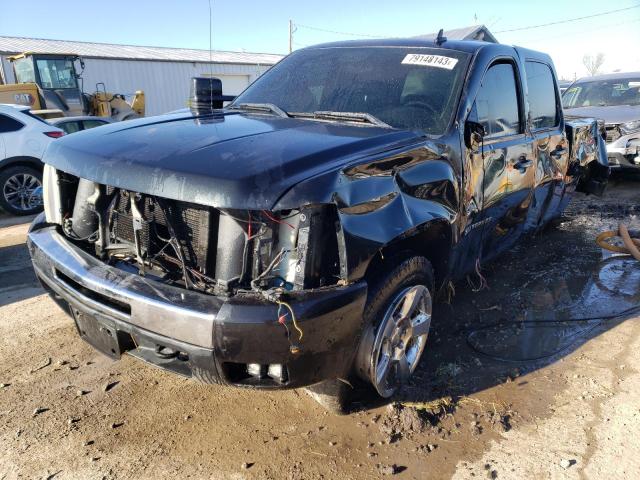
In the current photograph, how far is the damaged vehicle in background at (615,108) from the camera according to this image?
827 centimetres

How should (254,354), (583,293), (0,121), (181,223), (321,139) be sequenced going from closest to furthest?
(254,354) < (181,223) < (321,139) < (583,293) < (0,121)

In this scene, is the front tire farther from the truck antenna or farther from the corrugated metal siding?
the corrugated metal siding

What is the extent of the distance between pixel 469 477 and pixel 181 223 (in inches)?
69.9

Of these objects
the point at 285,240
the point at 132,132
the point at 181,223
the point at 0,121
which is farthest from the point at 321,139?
the point at 0,121

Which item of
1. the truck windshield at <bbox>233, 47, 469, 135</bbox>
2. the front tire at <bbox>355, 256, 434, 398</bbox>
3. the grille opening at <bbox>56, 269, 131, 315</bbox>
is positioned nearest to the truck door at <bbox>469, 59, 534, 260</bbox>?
the truck windshield at <bbox>233, 47, 469, 135</bbox>

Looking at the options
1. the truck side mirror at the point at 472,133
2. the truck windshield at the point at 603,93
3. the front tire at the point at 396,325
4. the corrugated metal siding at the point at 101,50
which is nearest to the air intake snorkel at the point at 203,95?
the truck side mirror at the point at 472,133

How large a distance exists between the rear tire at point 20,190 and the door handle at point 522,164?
6908 mm

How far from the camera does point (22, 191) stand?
759cm

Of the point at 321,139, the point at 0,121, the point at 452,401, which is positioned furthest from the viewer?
the point at 0,121

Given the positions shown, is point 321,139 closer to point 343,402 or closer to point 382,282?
point 382,282

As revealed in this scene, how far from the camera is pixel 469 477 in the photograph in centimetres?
230

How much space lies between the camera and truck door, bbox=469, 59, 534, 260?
3248mm

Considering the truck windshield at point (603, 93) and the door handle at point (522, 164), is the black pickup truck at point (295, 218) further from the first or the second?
the truck windshield at point (603, 93)

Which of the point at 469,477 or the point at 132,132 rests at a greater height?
the point at 132,132
